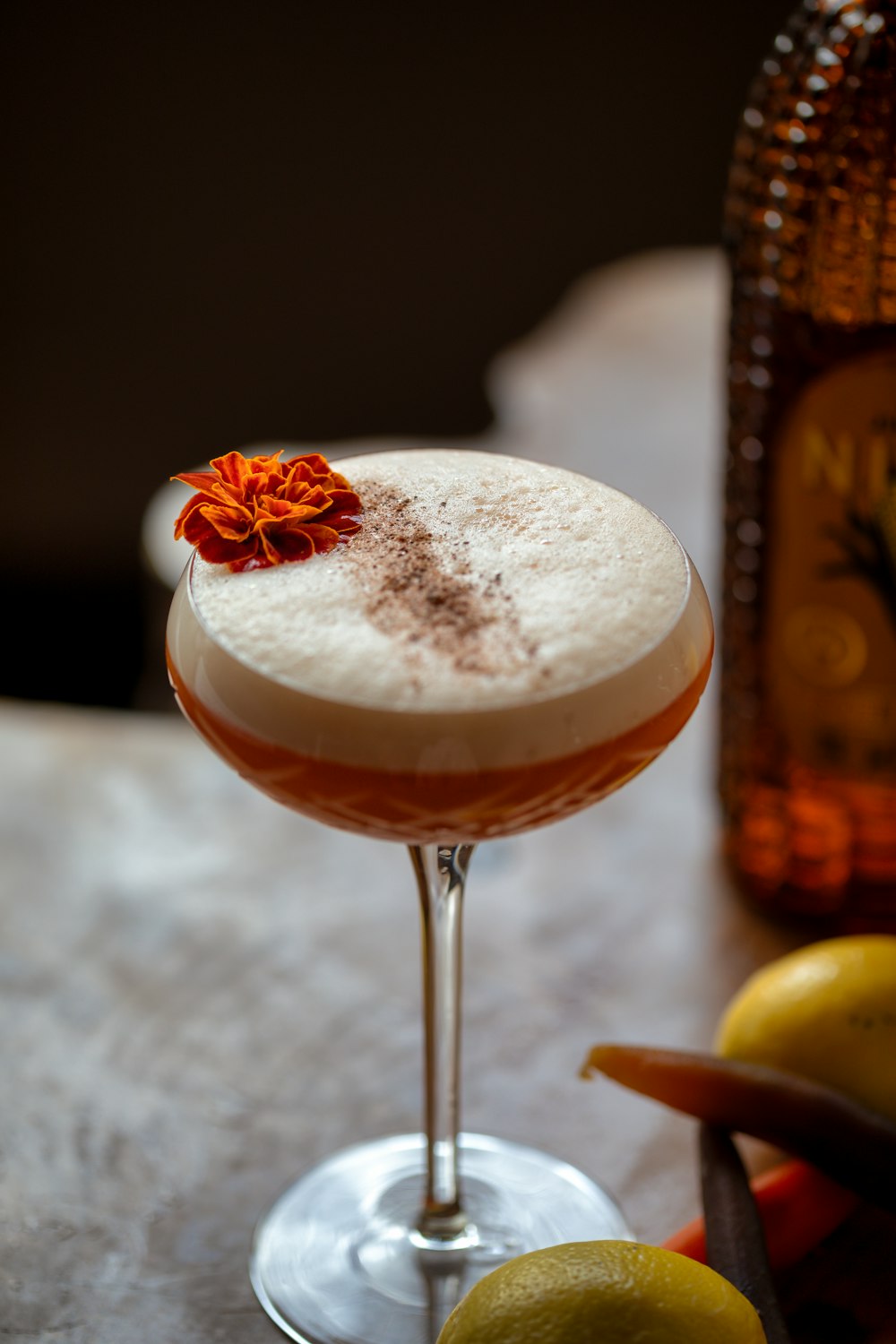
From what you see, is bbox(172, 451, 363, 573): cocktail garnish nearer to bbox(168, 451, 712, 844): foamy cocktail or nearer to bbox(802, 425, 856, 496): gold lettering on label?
bbox(168, 451, 712, 844): foamy cocktail

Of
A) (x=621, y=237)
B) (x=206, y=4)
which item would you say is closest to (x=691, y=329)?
(x=621, y=237)

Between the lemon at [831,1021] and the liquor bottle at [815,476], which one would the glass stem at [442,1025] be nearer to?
the lemon at [831,1021]

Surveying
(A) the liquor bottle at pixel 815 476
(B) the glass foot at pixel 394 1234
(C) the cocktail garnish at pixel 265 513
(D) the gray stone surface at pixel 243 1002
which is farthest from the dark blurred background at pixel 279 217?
(C) the cocktail garnish at pixel 265 513

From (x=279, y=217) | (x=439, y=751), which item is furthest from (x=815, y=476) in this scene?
(x=279, y=217)

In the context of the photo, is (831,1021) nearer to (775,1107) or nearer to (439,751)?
(775,1107)

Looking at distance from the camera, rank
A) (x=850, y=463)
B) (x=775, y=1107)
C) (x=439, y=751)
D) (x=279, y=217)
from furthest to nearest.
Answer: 1. (x=279, y=217)
2. (x=850, y=463)
3. (x=775, y=1107)
4. (x=439, y=751)

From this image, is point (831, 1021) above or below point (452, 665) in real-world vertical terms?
below
